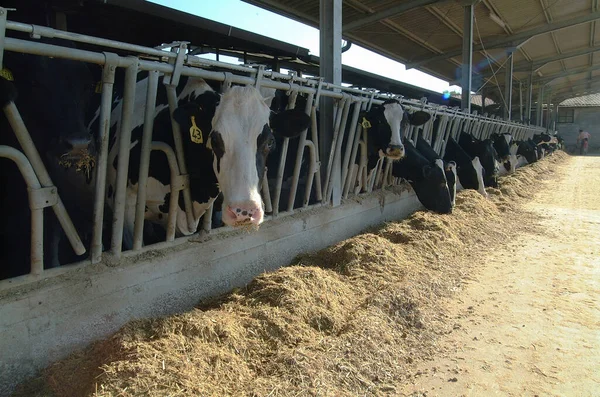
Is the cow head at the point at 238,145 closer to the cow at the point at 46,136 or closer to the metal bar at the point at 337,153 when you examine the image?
the cow at the point at 46,136

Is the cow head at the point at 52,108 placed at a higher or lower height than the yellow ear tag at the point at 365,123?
lower

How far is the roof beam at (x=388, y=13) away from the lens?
10164 mm

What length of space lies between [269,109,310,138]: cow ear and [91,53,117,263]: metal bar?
131cm

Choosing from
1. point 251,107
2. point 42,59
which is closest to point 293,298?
point 251,107

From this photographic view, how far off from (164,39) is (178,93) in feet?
13.2

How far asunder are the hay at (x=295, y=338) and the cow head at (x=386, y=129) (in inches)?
58.4

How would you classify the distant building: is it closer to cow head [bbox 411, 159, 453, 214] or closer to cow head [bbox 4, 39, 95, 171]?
cow head [bbox 411, 159, 453, 214]

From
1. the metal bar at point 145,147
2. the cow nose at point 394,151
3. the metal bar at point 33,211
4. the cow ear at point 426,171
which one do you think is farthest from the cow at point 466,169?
the metal bar at point 33,211

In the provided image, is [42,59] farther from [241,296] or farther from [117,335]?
[241,296]

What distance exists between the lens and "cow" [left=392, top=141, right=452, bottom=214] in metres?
6.44

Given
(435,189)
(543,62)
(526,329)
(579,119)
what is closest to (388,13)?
(435,189)

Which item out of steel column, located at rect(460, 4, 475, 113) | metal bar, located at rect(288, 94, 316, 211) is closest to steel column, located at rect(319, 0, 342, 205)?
metal bar, located at rect(288, 94, 316, 211)

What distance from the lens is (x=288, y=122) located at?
3.52 m

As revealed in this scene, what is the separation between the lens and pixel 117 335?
7.95 ft
